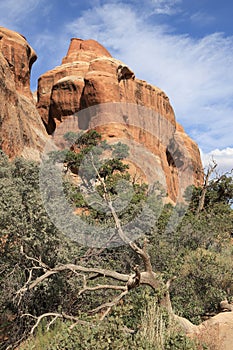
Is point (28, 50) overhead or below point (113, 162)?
overhead

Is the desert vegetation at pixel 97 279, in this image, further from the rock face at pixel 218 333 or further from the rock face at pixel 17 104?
the rock face at pixel 17 104

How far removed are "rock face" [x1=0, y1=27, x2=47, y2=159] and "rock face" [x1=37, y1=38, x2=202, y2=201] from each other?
504 centimetres

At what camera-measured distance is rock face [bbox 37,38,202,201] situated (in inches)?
1526

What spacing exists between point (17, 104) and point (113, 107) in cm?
1540

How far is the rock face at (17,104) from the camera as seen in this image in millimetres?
22109

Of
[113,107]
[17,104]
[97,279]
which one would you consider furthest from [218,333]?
[113,107]

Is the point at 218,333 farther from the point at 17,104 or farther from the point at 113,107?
the point at 113,107

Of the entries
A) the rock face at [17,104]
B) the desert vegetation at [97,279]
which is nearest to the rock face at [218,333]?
the desert vegetation at [97,279]

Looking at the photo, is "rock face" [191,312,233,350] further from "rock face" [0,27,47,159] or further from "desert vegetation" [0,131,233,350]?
"rock face" [0,27,47,159]

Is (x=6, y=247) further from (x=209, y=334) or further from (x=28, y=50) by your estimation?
(x=28, y=50)

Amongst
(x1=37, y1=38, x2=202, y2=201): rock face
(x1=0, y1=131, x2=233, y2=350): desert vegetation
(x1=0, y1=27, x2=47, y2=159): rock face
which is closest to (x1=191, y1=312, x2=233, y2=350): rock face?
(x1=0, y1=131, x2=233, y2=350): desert vegetation

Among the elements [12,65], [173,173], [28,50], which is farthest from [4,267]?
[173,173]

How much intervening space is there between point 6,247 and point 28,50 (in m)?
35.4

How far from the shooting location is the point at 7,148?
835 inches
